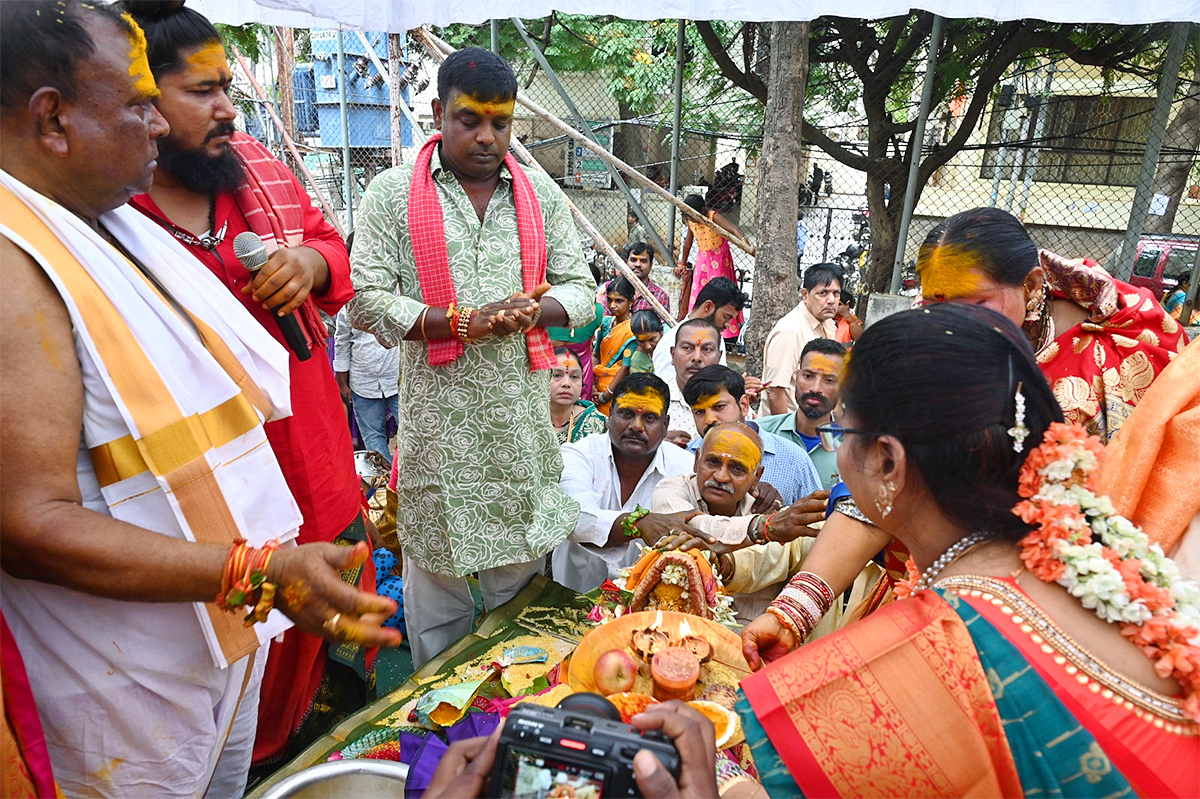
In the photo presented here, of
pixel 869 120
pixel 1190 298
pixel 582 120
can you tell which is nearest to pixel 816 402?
pixel 582 120

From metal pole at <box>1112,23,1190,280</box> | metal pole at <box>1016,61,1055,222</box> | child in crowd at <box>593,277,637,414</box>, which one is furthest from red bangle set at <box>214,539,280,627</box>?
metal pole at <box>1016,61,1055,222</box>

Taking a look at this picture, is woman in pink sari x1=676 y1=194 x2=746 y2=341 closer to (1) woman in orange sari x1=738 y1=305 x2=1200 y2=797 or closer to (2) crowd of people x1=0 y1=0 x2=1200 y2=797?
(2) crowd of people x1=0 y1=0 x2=1200 y2=797

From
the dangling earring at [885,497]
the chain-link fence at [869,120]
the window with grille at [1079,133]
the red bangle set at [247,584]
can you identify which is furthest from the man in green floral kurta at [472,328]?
the window with grille at [1079,133]

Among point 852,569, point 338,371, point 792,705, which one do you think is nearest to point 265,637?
point 792,705

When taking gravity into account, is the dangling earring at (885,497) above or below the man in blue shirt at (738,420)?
above

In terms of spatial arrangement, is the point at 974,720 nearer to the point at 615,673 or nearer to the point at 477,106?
the point at 615,673

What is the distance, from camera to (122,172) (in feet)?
5.21

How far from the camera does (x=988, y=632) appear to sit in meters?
1.40

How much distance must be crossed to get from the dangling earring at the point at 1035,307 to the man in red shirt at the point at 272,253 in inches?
87.6

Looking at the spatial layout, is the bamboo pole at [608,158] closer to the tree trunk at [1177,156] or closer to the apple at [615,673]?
the tree trunk at [1177,156]

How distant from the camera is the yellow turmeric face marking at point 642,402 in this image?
380cm

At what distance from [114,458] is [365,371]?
409 cm

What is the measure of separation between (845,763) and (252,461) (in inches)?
54.3

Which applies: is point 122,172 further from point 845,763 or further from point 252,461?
point 845,763
